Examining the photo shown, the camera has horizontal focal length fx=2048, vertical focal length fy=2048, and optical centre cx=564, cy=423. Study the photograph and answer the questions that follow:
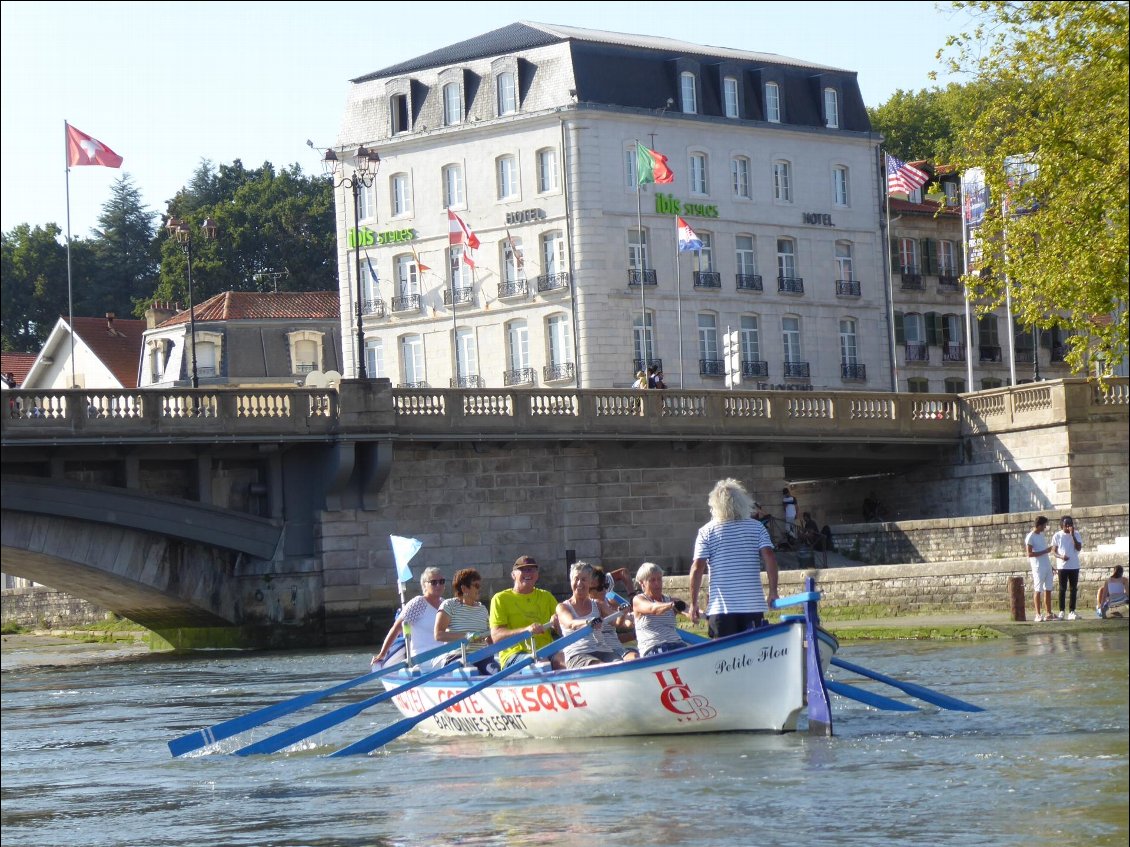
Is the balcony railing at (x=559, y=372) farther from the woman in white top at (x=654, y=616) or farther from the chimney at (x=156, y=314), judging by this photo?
the woman in white top at (x=654, y=616)

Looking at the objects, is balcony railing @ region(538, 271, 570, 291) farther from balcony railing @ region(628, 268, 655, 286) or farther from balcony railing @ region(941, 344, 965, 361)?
balcony railing @ region(941, 344, 965, 361)

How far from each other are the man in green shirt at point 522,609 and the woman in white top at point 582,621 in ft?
0.93

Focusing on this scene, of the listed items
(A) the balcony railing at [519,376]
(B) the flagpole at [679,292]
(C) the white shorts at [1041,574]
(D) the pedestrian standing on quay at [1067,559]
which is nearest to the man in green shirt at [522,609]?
(C) the white shorts at [1041,574]

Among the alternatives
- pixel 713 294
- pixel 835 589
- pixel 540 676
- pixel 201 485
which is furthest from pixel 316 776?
pixel 713 294

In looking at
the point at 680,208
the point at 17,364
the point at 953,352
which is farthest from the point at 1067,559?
the point at 17,364

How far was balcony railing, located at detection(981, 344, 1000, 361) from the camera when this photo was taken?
67.9m

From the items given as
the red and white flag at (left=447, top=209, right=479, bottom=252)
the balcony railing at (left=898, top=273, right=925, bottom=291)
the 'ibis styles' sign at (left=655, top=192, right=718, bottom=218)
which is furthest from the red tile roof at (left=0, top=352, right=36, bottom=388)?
the balcony railing at (left=898, top=273, right=925, bottom=291)

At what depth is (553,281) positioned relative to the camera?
60594mm

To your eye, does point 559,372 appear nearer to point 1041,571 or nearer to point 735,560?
point 1041,571

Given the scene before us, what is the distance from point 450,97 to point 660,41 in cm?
743

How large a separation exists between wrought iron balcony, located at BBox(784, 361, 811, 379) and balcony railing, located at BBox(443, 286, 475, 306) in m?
9.93

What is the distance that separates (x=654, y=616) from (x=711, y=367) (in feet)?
145

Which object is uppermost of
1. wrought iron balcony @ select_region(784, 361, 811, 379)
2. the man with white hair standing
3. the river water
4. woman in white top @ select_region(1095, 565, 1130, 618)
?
wrought iron balcony @ select_region(784, 361, 811, 379)

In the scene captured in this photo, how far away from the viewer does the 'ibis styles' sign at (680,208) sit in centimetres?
6131
